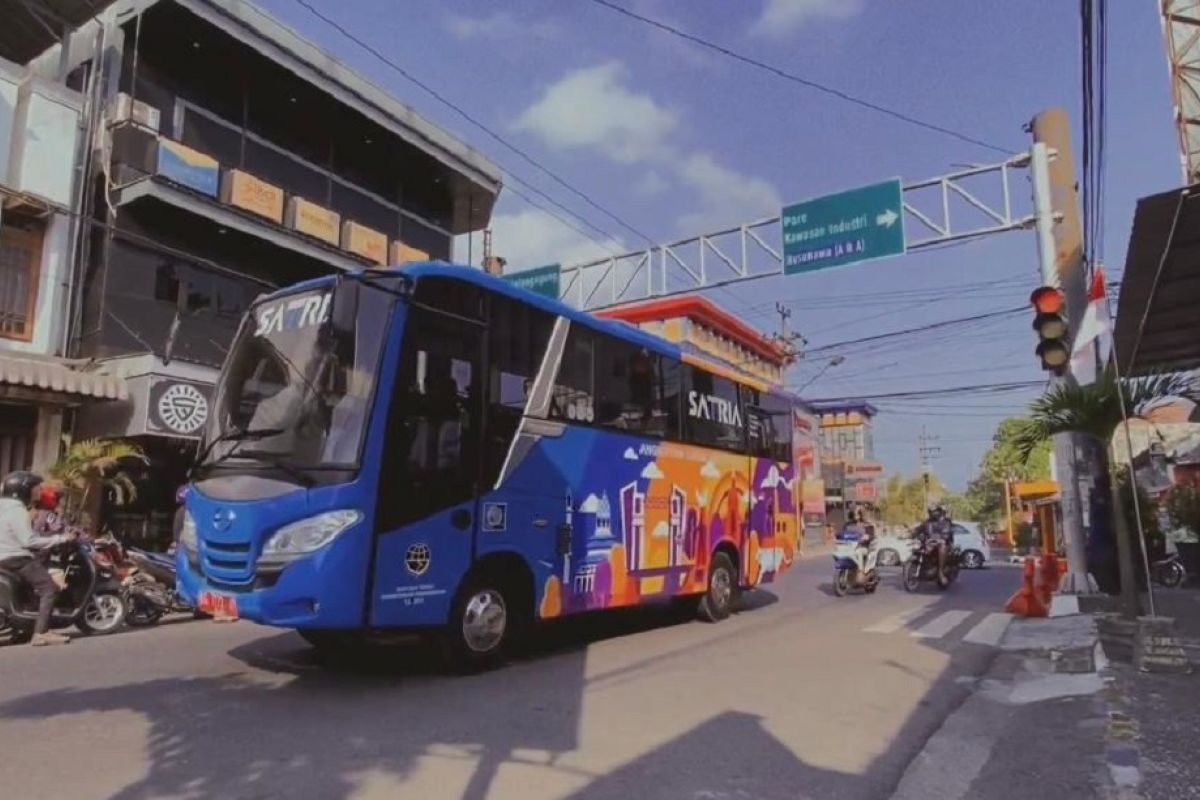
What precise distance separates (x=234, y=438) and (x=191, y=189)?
10.2 meters

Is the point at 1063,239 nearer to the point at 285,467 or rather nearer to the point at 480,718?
the point at 480,718

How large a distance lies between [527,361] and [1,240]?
35.0 ft

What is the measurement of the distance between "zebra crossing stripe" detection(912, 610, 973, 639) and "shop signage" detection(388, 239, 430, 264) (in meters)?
13.8

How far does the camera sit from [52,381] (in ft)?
38.6

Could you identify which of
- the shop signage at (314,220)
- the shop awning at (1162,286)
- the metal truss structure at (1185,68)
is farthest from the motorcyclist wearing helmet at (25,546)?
the metal truss structure at (1185,68)

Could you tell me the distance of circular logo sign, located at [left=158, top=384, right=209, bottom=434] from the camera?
13234 millimetres

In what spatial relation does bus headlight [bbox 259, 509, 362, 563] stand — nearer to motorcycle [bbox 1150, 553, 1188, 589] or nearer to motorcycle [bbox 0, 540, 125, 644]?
motorcycle [bbox 0, 540, 125, 644]

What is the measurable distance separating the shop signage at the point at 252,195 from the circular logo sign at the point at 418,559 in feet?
39.2

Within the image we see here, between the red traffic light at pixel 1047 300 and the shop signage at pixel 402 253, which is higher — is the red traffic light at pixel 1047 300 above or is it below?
below

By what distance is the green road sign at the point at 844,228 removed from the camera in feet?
47.6

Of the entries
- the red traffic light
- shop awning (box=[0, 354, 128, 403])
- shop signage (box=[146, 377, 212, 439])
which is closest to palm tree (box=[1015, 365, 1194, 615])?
the red traffic light

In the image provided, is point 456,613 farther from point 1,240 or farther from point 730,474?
point 1,240

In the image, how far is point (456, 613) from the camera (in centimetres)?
652

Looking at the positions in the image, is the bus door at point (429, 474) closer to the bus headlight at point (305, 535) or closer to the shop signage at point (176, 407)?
the bus headlight at point (305, 535)
